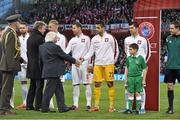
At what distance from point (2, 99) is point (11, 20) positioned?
2.14 meters

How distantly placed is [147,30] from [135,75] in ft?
4.83

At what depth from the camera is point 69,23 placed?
50.4 meters

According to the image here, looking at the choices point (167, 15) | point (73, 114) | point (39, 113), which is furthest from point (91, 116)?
point (167, 15)

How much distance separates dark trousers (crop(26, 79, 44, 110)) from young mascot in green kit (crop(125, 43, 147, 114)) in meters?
2.56

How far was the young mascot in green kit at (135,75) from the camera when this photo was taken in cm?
1409

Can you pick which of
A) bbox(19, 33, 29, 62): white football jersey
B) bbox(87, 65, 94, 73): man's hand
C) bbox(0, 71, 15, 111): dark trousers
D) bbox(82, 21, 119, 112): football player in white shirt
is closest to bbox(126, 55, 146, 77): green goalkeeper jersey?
bbox(82, 21, 119, 112): football player in white shirt

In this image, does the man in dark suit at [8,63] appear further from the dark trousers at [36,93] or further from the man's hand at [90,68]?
the man's hand at [90,68]

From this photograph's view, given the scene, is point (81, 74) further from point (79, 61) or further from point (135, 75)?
point (135, 75)

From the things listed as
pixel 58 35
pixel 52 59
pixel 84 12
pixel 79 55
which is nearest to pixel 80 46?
pixel 79 55

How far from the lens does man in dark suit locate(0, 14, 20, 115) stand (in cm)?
1404

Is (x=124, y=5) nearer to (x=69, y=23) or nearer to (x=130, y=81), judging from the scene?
(x=69, y=23)

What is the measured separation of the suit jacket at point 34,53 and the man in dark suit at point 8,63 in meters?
1.00

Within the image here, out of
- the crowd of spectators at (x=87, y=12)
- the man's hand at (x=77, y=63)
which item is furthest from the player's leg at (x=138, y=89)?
the crowd of spectators at (x=87, y=12)

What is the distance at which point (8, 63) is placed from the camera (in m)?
14.0
